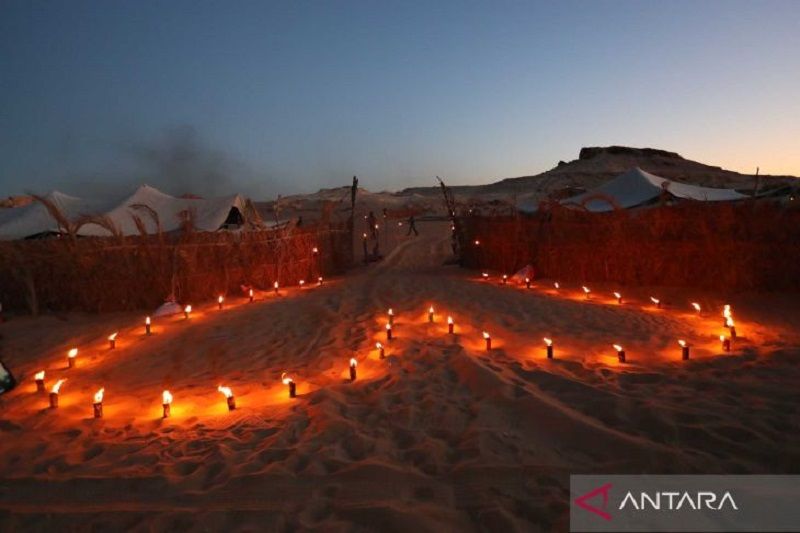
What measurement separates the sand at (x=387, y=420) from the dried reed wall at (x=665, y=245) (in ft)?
2.89

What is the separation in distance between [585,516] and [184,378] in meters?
3.96

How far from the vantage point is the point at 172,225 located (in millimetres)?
11430

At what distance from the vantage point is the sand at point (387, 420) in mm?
2422

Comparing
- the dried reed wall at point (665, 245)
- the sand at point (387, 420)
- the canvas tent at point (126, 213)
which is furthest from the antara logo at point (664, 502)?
the canvas tent at point (126, 213)

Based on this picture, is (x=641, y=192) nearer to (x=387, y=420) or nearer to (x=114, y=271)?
(x=387, y=420)

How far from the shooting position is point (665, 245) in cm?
791

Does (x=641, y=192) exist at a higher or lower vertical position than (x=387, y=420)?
higher

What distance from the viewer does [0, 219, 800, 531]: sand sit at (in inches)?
95.3

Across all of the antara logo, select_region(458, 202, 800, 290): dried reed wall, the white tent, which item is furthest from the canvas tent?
the antara logo

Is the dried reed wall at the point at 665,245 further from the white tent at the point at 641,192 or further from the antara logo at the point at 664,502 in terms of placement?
the antara logo at the point at 664,502

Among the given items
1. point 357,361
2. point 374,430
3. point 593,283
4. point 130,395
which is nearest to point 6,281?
point 130,395

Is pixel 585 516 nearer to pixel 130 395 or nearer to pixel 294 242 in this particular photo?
pixel 130 395

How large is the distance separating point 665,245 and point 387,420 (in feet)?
21.5

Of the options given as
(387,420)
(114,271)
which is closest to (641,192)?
(387,420)
